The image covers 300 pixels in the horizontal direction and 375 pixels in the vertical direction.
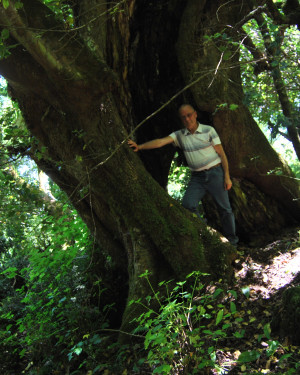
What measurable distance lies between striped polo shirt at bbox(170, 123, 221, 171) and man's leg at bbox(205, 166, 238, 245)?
14 centimetres

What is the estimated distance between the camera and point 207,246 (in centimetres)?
455

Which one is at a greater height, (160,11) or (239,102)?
(160,11)

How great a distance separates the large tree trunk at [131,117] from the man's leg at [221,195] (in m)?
0.68

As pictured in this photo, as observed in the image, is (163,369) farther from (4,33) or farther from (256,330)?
(4,33)

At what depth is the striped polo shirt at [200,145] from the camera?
5.00 meters

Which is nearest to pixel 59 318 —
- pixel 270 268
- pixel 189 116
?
pixel 270 268

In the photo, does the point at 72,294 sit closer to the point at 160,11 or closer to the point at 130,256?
the point at 130,256

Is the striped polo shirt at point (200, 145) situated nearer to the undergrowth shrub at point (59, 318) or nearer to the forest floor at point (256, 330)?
the forest floor at point (256, 330)

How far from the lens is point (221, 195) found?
5199 millimetres

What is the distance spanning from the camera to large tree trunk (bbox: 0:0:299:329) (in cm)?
400

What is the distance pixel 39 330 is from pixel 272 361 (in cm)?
297

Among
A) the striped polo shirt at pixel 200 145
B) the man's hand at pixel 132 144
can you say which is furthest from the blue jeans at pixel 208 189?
the man's hand at pixel 132 144

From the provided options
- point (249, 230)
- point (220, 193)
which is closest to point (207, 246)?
point (220, 193)

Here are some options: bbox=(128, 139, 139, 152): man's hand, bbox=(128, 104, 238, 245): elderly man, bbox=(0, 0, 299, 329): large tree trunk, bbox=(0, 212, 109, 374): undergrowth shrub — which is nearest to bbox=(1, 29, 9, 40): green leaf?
bbox=(0, 0, 299, 329): large tree trunk
